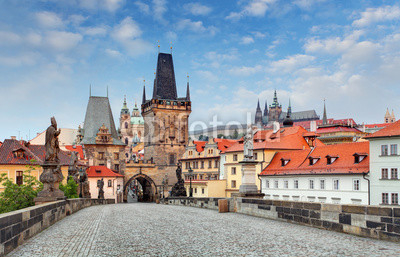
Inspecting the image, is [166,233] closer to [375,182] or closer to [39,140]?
[375,182]

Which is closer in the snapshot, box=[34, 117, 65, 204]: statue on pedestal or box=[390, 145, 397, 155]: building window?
box=[34, 117, 65, 204]: statue on pedestal

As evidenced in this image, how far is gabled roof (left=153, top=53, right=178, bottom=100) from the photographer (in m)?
95.9

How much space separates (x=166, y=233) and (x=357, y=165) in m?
36.8

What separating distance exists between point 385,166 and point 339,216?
3329 centimetres

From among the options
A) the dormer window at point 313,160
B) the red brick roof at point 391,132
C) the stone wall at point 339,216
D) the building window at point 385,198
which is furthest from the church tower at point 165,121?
the stone wall at point 339,216

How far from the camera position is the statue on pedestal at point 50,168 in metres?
16.0

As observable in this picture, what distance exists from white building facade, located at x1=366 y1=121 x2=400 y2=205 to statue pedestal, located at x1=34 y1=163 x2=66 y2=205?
3314 cm

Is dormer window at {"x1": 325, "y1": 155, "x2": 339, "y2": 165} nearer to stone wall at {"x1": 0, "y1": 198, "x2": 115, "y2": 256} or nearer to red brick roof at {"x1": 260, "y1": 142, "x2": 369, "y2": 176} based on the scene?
red brick roof at {"x1": 260, "y1": 142, "x2": 369, "y2": 176}

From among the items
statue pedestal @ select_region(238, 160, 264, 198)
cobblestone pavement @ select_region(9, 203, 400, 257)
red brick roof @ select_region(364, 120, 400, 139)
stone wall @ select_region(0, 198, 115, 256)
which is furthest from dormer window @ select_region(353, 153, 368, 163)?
stone wall @ select_region(0, 198, 115, 256)

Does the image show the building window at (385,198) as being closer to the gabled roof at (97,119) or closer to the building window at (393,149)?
the building window at (393,149)

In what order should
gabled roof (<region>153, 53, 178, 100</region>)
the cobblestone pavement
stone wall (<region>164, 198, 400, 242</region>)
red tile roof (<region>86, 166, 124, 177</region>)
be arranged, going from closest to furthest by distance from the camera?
1. the cobblestone pavement
2. stone wall (<region>164, 198, 400, 242</region>)
3. red tile roof (<region>86, 166, 124, 177</region>)
4. gabled roof (<region>153, 53, 178, 100</region>)

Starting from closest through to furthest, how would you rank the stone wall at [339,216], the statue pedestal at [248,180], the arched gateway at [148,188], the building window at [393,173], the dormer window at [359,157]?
the stone wall at [339,216]
the statue pedestal at [248,180]
the building window at [393,173]
the dormer window at [359,157]
the arched gateway at [148,188]

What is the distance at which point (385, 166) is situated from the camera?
41.2m

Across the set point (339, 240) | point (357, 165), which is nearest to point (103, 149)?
point (357, 165)
